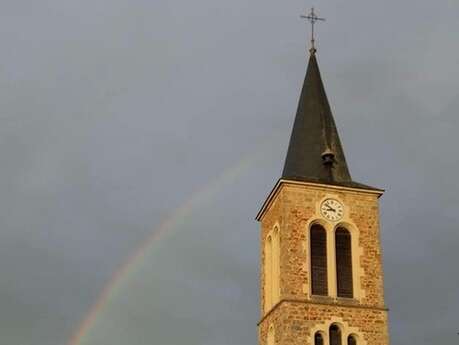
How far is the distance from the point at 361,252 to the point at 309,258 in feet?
7.75

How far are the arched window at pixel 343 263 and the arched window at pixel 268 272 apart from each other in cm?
337

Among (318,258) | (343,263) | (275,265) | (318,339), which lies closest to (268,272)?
(275,265)

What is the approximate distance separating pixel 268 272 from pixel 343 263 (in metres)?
3.82

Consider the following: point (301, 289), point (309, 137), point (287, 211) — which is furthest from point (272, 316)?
point (309, 137)

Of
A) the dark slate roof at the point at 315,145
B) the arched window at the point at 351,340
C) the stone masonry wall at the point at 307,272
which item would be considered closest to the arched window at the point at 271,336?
the stone masonry wall at the point at 307,272

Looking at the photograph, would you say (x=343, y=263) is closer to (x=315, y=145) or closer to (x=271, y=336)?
(x=271, y=336)

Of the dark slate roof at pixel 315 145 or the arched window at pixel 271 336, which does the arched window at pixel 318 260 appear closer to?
the dark slate roof at pixel 315 145

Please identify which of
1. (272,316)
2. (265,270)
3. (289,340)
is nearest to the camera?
(289,340)

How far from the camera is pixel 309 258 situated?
3631 cm

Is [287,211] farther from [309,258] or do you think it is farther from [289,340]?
[289,340]

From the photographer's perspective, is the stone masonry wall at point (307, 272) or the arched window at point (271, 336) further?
the arched window at point (271, 336)

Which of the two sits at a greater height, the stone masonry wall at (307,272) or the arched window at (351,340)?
the stone masonry wall at (307,272)

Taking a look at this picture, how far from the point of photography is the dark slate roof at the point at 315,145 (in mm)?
38406

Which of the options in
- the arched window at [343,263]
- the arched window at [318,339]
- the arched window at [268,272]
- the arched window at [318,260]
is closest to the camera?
the arched window at [318,339]
